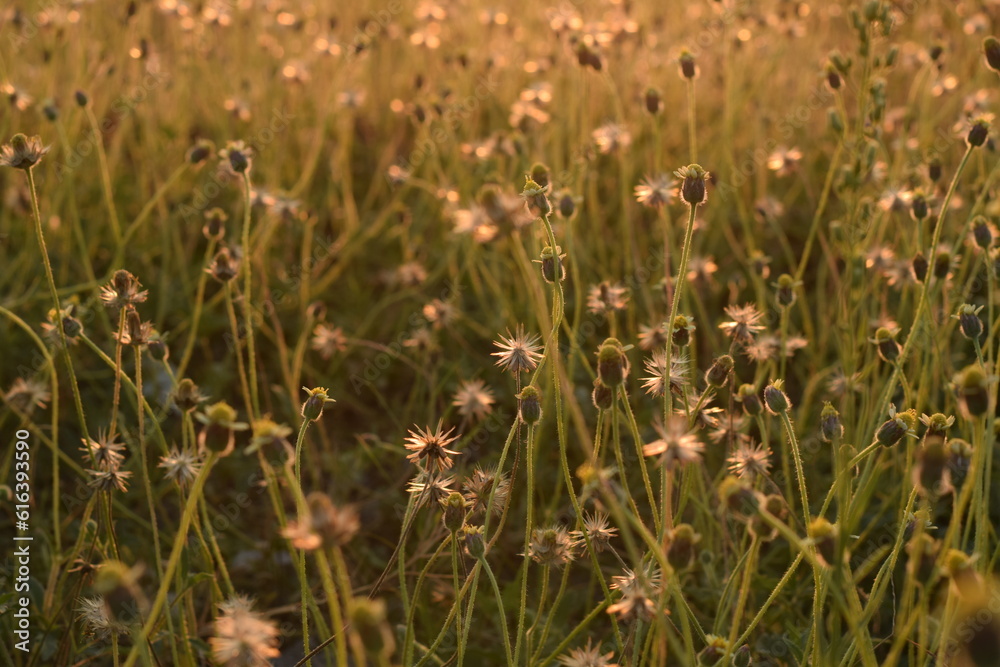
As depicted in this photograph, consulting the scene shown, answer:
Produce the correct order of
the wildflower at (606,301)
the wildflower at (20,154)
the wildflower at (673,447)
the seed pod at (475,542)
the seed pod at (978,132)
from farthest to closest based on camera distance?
Result: the wildflower at (606,301) → the seed pod at (978,132) → the wildflower at (20,154) → the seed pod at (475,542) → the wildflower at (673,447)

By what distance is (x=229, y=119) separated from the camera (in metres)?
4.10

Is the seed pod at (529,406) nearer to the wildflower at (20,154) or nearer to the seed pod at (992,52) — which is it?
the wildflower at (20,154)

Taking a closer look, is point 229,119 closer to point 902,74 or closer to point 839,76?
point 839,76

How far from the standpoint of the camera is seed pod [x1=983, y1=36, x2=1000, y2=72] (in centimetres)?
201

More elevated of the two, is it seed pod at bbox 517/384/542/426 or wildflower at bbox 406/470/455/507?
seed pod at bbox 517/384/542/426

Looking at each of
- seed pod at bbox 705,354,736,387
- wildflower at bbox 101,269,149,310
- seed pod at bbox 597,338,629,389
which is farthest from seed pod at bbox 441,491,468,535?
wildflower at bbox 101,269,149,310

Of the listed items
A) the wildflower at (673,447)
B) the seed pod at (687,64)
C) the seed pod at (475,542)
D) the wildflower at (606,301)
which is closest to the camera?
the wildflower at (673,447)

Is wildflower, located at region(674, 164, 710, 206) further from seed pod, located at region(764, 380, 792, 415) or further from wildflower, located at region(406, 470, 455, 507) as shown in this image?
wildflower, located at region(406, 470, 455, 507)

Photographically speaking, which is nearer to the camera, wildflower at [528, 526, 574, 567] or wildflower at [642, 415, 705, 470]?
wildflower at [642, 415, 705, 470]

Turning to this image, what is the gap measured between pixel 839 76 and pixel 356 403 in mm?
1636

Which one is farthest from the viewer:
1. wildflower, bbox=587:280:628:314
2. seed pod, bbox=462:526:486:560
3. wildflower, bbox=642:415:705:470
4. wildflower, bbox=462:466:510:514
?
wildflower, bbox=587:280:628:314

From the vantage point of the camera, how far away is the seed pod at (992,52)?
2.01 metres

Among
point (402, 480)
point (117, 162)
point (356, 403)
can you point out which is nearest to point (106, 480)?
point (402, 480)

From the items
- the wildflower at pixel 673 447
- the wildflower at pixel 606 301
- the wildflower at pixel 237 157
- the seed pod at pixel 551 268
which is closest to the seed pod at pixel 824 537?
the wildflower at pixel 673 447
